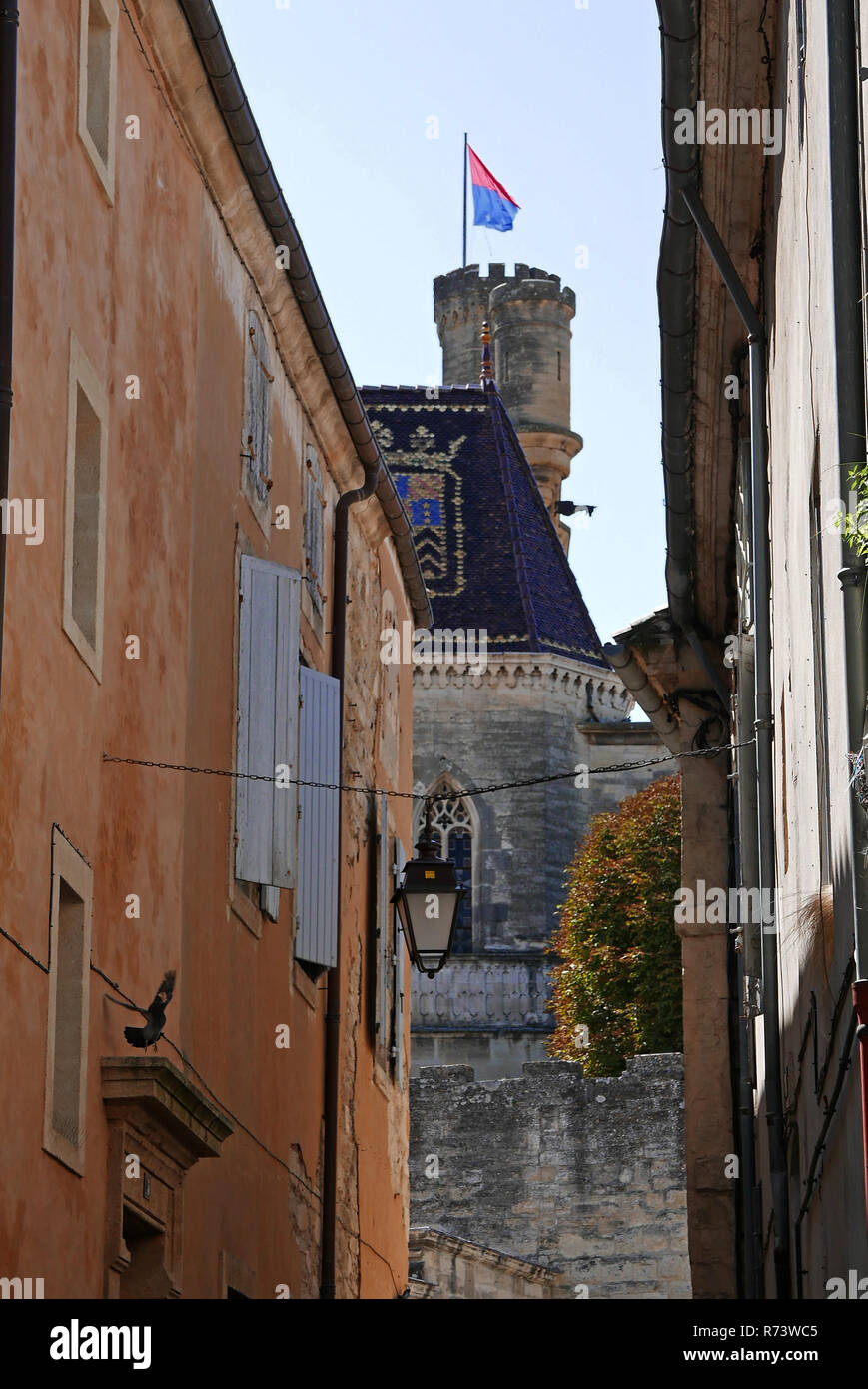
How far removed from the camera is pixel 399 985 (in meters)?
19.6

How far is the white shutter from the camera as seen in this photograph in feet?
63.2

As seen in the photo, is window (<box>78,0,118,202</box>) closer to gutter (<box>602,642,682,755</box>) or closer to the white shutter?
gutter (<box>602,642,682,755</box>)

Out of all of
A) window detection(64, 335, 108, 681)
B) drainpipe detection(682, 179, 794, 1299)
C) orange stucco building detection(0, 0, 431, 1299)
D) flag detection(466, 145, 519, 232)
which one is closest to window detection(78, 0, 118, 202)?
orange stucco building detection(0, 0, 431, 1299)

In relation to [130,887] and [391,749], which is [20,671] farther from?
[391,749]

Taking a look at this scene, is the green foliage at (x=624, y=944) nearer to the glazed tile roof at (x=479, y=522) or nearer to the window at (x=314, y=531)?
the glazed tile roof at (x=479, y=522)

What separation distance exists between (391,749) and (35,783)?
37.0ft

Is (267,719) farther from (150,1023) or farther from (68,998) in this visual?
(68,998)

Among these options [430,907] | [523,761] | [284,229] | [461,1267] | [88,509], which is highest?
[523,761]

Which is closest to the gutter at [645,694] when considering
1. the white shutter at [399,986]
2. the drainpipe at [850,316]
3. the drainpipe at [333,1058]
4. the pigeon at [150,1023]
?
the drainpipe at [333,1058]

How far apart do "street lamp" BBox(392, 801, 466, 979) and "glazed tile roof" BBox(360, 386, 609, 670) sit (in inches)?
1375

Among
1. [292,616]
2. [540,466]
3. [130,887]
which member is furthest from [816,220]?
[540,466]

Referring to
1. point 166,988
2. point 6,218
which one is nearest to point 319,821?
point 166,988

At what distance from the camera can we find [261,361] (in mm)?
14531

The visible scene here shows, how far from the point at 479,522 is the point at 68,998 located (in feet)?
134
